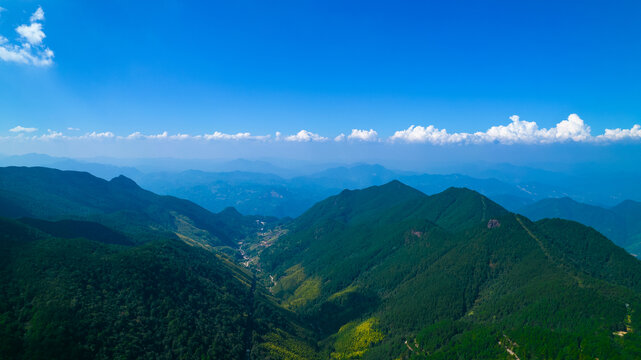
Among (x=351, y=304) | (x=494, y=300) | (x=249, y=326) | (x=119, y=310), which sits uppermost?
(x=119, y=310)

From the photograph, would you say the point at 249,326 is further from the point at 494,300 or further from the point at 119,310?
the point at 494,300

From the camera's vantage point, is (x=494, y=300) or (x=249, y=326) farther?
(x=249, y=326)

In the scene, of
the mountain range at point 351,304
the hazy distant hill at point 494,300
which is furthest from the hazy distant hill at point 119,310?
the hazy distant hill at point 494,300

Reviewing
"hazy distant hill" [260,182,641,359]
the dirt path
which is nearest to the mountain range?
"hazy distant hill" [260,182,641,359]

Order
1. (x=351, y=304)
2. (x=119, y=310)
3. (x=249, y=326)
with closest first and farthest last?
1. (x=119, y=310)
2. (x=249, y=326)
3. (x=351, y=304)

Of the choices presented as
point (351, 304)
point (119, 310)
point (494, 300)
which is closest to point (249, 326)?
point (119, 310)

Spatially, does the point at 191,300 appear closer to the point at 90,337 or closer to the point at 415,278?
the point at 90,337

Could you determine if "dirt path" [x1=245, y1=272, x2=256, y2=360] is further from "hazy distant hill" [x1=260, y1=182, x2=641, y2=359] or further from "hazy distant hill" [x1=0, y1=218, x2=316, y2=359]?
"hazy distant hill" [x1=260, y1=182, x2=641, y2=359]

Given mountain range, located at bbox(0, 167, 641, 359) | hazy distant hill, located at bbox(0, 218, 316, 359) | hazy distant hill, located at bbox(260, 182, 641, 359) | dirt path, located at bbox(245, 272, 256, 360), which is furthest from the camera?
dirt path, located at bbox(245, 272, 256, 360)

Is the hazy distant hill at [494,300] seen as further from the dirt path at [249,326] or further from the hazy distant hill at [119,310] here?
the dirt path at [249,326]

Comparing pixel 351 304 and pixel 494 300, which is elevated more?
pixel 494 300

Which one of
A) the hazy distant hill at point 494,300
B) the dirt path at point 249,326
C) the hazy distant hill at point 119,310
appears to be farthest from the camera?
the dirt path at point 249,326

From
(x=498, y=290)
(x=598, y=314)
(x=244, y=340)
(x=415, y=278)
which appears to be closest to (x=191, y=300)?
(x=244, y=340)
